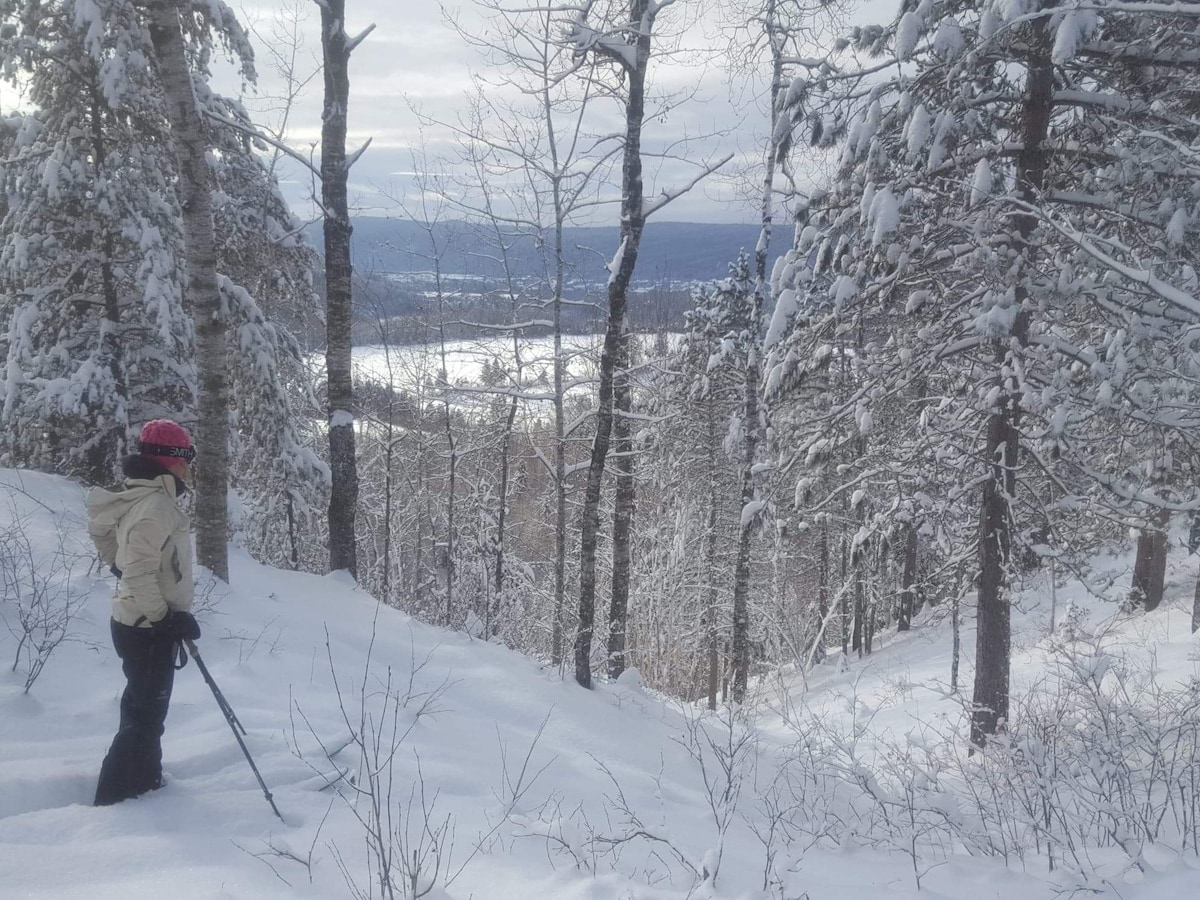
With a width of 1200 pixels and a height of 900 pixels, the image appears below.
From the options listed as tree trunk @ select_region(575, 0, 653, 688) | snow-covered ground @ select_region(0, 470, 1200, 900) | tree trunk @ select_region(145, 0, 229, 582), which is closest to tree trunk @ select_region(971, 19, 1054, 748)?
snow-covered ground @ select_region(0, 470, 1200, 900)

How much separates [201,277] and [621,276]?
14.1 ft

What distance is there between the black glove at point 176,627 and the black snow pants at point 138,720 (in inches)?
1.7

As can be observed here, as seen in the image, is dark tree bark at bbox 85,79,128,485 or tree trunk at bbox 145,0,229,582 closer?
tree trunk at bbox 145,0,229,582

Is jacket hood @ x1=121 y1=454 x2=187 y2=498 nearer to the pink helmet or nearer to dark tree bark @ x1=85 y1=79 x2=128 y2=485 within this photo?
the pink helmet

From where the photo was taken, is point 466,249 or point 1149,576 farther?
point 1149,576

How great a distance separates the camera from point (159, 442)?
3896 mm

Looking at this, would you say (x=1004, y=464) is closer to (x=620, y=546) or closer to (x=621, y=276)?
(x=621, y=276)

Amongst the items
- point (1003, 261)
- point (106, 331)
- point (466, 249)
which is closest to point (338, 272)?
point (106, 331)

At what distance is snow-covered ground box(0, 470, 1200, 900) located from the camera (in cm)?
344

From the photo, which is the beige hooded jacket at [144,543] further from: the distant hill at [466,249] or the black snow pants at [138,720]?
the distant hill at [466,249]

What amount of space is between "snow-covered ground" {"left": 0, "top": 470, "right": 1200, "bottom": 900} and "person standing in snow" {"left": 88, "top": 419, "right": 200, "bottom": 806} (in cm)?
23

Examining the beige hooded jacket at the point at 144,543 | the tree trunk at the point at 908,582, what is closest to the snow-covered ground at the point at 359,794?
the beige hooded jacket at the point at 144,543

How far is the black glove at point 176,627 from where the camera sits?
12.8ft

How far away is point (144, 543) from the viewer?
149 inches
